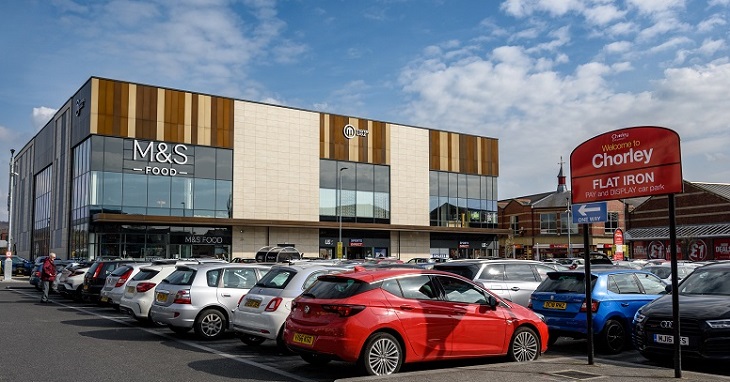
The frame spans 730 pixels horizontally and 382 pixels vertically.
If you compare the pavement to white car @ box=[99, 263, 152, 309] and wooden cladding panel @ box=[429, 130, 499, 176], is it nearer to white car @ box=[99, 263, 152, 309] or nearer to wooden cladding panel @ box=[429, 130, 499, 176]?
white car @ box=[99, 263, 152, 309]

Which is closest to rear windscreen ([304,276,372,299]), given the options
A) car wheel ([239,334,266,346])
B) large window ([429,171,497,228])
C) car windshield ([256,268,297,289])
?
car windshield ([256,268,297,289])

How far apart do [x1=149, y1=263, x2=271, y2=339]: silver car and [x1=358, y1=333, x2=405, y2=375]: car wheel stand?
525 cm

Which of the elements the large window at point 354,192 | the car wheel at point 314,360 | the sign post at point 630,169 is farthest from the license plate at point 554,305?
the large window at point 354,192

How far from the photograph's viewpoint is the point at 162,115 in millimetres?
44031

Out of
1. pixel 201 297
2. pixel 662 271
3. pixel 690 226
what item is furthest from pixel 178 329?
pixel 690 226

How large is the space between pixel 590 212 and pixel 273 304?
5.25 metres

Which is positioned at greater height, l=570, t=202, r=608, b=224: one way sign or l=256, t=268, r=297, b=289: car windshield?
l=570, t=202, r=608, b=224: one way sign

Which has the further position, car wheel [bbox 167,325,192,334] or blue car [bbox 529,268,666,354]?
car wheel [bbox 167,325,192,334]

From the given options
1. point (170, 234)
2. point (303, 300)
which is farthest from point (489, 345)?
point (170, 234)

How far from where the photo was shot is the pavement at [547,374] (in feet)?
26.9

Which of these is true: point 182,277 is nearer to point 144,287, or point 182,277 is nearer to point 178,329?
point 178,329

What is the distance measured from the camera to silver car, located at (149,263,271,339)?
41.7 feet

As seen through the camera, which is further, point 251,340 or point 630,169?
point 251,340

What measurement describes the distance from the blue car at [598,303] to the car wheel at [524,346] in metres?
1.43
